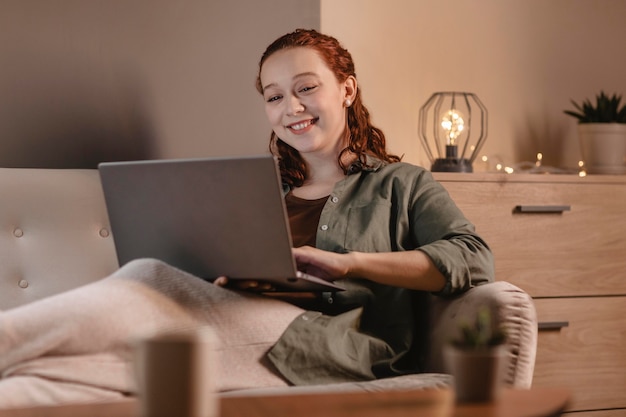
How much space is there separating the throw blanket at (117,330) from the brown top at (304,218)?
0.36 meters

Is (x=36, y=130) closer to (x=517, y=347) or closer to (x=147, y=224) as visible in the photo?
(x=147, y=224)

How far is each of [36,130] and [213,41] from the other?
1.67 ft

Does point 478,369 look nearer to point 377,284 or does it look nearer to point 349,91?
point 377,284

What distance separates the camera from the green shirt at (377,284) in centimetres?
159

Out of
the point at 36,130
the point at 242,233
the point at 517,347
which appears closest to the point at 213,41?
the point at 36,130

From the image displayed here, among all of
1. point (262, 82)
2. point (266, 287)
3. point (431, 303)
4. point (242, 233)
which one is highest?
point (262, 82)

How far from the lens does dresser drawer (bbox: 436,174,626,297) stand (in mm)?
2451

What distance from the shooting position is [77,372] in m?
1.27

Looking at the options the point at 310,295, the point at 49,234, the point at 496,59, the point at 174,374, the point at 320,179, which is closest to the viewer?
the point at 174,374

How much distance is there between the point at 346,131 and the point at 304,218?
25 centimetres

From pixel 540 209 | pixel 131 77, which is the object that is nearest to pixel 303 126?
pixel 131 77

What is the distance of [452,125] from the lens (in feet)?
8.98

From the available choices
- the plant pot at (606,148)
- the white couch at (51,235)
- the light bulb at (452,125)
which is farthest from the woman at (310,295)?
the plant pot at (606,148)

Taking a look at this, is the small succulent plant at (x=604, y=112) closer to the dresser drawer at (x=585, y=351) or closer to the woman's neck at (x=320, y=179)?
the dresser drawer at (x=585, y=351)
